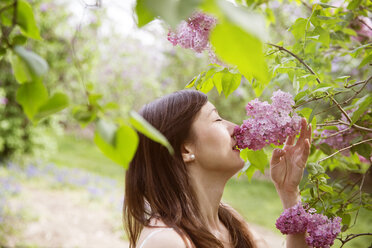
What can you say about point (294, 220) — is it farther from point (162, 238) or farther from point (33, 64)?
point (33, 64)

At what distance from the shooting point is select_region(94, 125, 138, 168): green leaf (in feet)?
1.25

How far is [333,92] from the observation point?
952 millimetres

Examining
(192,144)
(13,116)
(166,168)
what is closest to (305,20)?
(192,144)

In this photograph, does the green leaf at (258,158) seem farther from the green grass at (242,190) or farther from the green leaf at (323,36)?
the green grass at (242,190)

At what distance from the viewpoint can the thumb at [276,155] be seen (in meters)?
1.16

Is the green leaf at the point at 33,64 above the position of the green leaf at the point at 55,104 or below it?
above

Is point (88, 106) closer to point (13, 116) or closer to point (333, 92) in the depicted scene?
point (333, 92)

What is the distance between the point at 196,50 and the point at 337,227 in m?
0.58

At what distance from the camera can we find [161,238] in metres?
1.06

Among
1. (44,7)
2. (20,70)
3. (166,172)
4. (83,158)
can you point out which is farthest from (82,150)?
(20,70)

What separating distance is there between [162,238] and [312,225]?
0.41m

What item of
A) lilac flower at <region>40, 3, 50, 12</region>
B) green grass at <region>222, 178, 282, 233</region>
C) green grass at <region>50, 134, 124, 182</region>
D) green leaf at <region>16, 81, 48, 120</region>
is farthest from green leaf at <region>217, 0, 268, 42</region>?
green grass at <region>50, 134, 124, 182</region>

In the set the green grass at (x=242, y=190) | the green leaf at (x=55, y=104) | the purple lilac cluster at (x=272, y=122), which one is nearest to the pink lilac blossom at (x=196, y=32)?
the purple lilac cluster at (x=272, y=122)

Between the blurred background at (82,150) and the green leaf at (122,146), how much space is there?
2.04m
